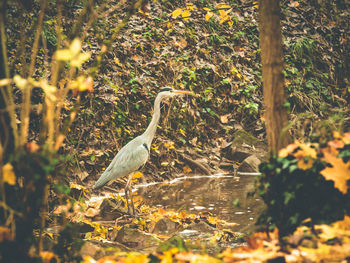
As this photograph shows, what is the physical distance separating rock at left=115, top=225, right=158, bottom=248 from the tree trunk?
5.29 feet

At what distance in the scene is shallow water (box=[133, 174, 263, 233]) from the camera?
3.73 metres

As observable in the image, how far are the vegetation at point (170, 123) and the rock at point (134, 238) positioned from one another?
13mm

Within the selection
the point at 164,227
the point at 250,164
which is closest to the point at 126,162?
the point at 164,227

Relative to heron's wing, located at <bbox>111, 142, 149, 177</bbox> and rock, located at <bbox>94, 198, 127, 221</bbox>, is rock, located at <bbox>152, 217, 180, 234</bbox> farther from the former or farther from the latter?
heron's wing, located at <bbox>111, 142, 149, 177</bbox>

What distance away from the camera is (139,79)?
6195 mm

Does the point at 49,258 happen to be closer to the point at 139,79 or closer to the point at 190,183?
the point at 190,183

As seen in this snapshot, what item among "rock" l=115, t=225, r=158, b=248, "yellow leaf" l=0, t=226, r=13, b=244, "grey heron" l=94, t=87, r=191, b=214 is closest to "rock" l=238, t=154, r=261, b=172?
"grey heron" l=94, t=87, r=191, b=214

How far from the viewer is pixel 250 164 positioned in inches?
223

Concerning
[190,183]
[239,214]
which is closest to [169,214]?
[239,214]

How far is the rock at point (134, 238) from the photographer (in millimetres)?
2924

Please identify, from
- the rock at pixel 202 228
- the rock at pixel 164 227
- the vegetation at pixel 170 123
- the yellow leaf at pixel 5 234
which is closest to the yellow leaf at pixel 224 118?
the vegetation at pixel 170 123

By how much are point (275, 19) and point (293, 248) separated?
1.23 meters

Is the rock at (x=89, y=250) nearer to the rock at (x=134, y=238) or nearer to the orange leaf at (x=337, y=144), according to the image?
the rock at (x=134, y=238)

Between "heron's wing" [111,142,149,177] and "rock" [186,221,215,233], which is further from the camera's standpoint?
"heron's wing" [111,142,149,177]
